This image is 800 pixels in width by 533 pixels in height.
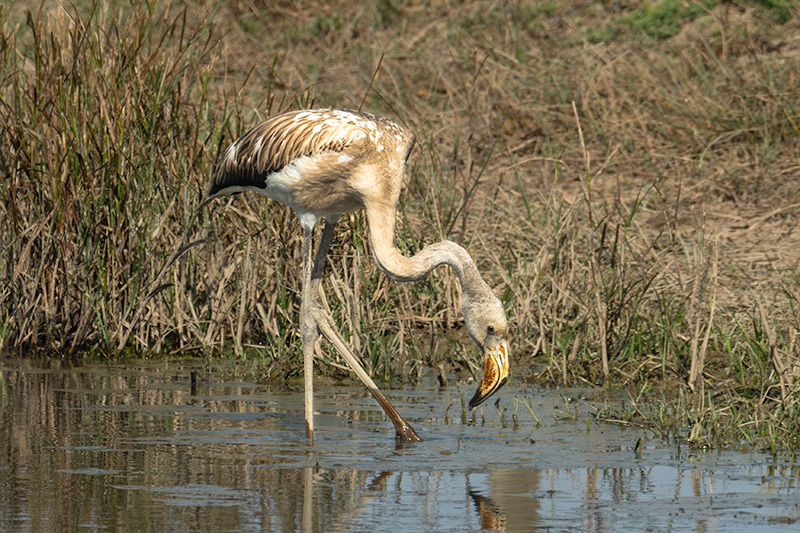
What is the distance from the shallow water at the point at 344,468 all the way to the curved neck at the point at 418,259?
77 centimetres

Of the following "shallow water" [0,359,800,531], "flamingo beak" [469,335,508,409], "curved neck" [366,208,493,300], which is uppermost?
"curved neck" [366,208,493,300]

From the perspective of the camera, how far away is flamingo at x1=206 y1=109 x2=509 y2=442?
267 inches

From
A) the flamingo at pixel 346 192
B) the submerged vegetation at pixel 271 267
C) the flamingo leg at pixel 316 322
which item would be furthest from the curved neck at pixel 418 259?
the submerged vegetation at pixel 271 267

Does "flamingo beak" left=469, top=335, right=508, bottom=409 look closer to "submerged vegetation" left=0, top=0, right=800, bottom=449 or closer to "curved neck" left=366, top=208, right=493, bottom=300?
"curved neck" left=366, top=208, right=493, bottom=300

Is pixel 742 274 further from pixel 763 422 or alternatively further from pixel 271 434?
pixel 271 434

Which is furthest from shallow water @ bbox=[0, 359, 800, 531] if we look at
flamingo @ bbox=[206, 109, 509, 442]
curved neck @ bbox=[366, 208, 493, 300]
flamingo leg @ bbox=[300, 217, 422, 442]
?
curved neck @ bbox=[366, 208, 493, 300]

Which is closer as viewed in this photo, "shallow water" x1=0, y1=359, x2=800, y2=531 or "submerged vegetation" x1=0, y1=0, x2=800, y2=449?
"shallow water" x1=0, y1=359, x2=800, y2=531

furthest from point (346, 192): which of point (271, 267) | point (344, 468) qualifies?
point (344, 468)

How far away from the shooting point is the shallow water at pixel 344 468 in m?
5.21

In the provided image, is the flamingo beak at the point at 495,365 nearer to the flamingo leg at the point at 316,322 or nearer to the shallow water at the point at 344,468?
the shallow water at the point at 344,468

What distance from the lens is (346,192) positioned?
7.37 metres

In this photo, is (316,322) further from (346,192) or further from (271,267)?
(271,267)

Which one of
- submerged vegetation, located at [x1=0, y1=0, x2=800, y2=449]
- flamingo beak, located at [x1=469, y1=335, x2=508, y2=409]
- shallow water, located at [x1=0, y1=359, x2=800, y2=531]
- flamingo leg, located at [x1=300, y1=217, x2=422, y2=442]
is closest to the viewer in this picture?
shallow water, located at [x1=0, y1=359, x2=800, y2=531]

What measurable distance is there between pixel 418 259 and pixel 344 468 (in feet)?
4.27
